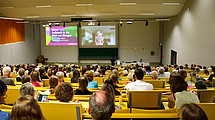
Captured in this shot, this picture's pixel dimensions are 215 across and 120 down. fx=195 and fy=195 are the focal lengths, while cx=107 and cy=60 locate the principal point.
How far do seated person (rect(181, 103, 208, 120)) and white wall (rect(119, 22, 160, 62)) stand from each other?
802 inches

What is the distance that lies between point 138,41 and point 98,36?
4.55m

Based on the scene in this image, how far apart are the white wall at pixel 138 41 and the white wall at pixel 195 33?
4.11 meters

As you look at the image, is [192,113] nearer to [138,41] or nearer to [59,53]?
[138,41]

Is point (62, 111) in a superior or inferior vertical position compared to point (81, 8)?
inferior

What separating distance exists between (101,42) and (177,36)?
8676mm

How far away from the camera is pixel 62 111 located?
2.55m

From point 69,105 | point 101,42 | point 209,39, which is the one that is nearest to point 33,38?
point 101,42

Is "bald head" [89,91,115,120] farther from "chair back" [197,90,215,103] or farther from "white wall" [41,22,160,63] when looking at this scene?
"white wall" [41,22,160,63]

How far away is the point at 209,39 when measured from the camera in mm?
10242

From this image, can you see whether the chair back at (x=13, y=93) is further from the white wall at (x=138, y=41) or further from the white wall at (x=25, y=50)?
the white wall at (x=138, y=41)

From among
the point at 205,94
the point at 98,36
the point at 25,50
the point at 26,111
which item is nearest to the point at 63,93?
the point at 26,111

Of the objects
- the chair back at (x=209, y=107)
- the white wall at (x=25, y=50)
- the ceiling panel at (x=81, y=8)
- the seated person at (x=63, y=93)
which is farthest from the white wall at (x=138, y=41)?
the chair back at (x=209, y=107)

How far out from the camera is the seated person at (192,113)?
5.80ft

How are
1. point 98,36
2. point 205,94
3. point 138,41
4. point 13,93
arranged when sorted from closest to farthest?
point 205,94 < point 13,93 < point 98,36 < point 138,41
